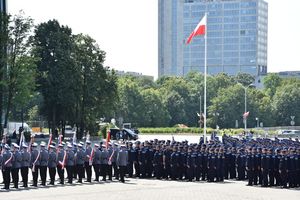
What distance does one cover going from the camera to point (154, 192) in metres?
22.5

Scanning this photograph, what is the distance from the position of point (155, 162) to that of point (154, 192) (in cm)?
468

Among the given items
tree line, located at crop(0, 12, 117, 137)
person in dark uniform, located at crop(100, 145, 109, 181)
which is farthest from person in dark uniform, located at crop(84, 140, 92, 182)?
tree line, located at crop(0, 12, 117, 137)

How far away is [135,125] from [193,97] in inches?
683

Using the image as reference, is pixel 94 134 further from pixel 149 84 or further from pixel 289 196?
pixel 149 84

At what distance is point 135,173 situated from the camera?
27906 millimetres

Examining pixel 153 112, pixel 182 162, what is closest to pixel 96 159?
pixel 182 162

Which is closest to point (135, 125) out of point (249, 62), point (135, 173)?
point (135, 173)

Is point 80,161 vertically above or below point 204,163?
above

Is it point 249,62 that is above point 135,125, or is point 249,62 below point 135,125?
above

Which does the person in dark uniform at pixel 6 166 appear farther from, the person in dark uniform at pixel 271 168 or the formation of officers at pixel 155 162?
the person in dark uniform at pixel 271 168

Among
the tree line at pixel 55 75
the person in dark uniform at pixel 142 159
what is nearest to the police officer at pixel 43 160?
the person in dark uniform at pixel 142 159

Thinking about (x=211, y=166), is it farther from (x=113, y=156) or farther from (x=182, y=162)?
(x=113, y=156)

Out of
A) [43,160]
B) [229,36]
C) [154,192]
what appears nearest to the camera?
[154,192]

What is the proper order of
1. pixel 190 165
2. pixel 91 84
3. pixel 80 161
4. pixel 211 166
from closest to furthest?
pixel 80 161
pixel 211 166
pixel 190 165
pixel 91 84
